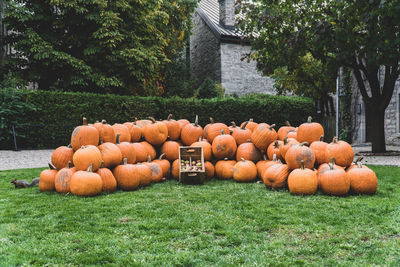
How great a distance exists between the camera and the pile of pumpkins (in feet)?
15.4

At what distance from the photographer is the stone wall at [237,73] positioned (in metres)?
20.7

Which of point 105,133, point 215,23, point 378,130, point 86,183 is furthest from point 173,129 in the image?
point 215,23

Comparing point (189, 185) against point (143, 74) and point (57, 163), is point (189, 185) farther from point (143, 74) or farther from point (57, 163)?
point (143, 74)

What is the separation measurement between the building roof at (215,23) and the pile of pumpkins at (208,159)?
507 inches

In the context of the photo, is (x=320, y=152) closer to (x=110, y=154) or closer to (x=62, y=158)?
Result: (x=110, y=154)

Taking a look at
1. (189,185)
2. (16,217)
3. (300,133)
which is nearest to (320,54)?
(300,133)

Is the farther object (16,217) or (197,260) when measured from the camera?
(16,217)

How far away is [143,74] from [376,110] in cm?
1031

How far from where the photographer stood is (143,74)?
16.5 meters

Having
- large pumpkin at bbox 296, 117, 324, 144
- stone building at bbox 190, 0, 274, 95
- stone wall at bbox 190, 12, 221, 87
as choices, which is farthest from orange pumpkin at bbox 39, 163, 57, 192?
stone wall at bbox 190, 12, 221, 87

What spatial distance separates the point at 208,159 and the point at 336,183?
2502 mm

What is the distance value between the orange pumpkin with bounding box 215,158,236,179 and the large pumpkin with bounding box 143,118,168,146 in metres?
1.16

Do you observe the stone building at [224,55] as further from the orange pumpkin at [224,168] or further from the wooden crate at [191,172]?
the wooden crate at [191,172]

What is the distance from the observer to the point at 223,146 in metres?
6.25
